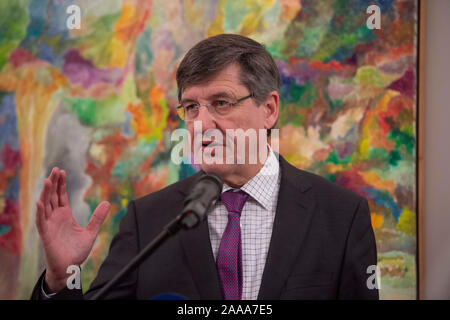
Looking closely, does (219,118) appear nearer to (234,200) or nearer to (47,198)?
(234,200)

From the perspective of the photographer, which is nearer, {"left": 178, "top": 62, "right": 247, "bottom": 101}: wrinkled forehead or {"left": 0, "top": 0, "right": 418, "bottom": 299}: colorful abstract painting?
{"left": 178, "top": 62, "right": 247, "bottom": 101}: wrinkled forehead

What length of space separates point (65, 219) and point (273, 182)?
63 centimetres

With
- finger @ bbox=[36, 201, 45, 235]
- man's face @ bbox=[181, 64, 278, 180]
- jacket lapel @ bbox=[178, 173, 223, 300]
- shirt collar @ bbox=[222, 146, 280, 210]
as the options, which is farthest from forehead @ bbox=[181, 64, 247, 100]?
finger @ bbox=[36, 201, 45, 235]

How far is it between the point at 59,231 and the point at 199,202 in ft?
1.89

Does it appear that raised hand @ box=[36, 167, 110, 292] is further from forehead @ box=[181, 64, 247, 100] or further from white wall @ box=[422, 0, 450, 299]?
white wall @ box=[422, 0, 450, 299]

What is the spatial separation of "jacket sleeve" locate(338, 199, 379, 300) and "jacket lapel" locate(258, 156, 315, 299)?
0.45 ft

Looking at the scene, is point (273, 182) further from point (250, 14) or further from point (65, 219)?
point (250, 14)

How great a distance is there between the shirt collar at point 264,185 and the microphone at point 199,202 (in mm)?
418

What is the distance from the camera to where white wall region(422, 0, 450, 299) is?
2.17 meters

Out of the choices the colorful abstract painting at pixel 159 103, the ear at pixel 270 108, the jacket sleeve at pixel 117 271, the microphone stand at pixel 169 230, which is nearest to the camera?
the microphone stand at pixel 169 230

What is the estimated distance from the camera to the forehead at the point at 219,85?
4.27ft

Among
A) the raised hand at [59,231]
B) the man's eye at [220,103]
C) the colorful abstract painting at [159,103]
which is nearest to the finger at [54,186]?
the raised hand at [59,231]

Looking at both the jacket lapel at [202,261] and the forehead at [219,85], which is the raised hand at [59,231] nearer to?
the jacket lapel at [202,261]

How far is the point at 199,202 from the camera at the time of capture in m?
0.89
